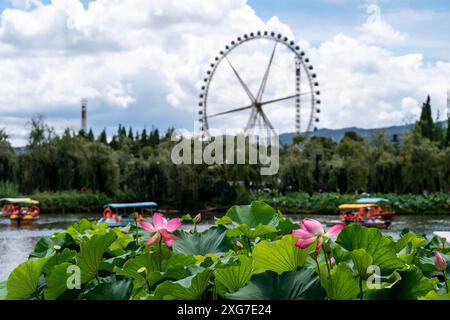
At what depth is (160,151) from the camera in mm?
35125

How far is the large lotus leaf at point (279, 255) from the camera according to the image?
5.80ft

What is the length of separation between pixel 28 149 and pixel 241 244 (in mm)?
30712

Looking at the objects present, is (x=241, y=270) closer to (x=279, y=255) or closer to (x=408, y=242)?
(x=279, y=255)

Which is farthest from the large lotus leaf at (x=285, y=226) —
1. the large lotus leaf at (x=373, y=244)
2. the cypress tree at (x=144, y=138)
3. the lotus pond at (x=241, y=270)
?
the cypress tree at (x=144, y=138)

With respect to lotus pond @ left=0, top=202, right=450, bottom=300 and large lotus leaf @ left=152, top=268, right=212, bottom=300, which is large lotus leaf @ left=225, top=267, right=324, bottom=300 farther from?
large lotus leaf @ left=152, top=268, right=212, bottom=300

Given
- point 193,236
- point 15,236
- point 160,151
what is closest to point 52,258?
point 193,236

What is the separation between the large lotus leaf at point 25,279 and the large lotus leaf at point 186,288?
371 millimetres

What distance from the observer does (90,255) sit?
199 cm

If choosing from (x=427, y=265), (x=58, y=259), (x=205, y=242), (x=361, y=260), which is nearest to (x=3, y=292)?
(x=58, y=259)

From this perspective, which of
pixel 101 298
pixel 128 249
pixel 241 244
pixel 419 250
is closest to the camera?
pixel 101 298

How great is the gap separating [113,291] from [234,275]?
0.30 meters

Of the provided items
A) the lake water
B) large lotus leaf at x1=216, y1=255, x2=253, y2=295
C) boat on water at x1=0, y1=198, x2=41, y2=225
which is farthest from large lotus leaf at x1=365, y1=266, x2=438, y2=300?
boat on water at x1=0, y1=198, x2=41, y2=225

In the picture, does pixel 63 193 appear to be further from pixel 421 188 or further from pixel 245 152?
pixel 421 188

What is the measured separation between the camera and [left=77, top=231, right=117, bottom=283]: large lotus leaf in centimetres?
198
